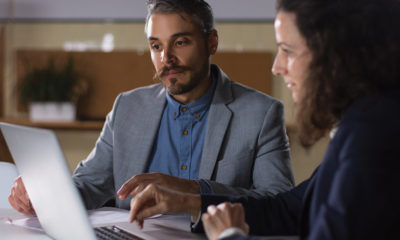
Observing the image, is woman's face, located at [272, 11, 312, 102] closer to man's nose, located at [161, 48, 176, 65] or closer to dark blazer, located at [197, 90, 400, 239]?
dark blazer, located at [197, 90, 400, 239]

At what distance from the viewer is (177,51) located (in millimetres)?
1795

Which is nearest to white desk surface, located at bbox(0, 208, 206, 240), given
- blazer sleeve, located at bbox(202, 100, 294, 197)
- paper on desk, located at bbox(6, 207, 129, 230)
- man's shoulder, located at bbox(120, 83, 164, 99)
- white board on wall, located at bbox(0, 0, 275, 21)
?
paper on desk, located at bbox(6, 207, 129, 230)

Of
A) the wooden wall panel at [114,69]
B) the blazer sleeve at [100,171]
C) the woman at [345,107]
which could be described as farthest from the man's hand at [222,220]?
the wooden wall panel at [114,69]

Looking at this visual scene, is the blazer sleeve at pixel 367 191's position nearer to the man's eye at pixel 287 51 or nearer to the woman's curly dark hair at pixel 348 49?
the woman's curly dark hair at pixel 348 49

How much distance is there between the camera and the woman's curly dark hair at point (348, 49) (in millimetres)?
892

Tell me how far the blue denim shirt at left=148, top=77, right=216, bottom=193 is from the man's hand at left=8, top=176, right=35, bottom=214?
48cm

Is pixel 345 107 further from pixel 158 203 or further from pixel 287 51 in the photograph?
pixel 158 203

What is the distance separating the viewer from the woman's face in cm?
98

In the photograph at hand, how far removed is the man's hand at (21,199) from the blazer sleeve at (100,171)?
274mm

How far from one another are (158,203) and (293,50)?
1.60 ft

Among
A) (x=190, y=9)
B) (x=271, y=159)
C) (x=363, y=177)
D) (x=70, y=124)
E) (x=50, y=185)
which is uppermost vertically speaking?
(x=190, y=9)

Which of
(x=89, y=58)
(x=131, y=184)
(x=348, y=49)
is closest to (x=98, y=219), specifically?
(x=131, y=184)

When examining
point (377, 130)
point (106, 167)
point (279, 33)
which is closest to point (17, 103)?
point (106, 167)

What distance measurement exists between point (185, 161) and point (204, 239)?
23.1 inches
